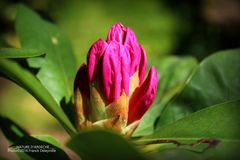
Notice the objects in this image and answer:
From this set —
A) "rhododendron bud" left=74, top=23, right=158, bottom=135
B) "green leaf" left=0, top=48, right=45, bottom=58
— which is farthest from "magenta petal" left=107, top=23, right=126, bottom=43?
"green leaf" left=0, top=48, right=45, bottom=58

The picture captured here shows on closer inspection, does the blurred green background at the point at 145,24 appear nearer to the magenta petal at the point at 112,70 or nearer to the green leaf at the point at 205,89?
the green leaf at the point at 205,89

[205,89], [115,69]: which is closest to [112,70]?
[115,69]

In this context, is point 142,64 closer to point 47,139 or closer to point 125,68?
point 125,68

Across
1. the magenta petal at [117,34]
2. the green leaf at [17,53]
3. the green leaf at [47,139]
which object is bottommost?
the green leaf at [47,139]

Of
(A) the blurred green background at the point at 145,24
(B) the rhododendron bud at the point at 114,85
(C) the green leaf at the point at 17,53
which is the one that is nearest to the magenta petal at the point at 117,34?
(B) the rhododendron bud at the point at 114,85

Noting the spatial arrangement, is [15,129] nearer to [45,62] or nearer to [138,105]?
[45,62]

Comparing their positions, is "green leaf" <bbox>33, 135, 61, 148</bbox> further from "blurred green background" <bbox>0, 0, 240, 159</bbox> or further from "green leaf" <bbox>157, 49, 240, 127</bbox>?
"blurred green background" <bbox>0, 0, 240, 159</bbox>
